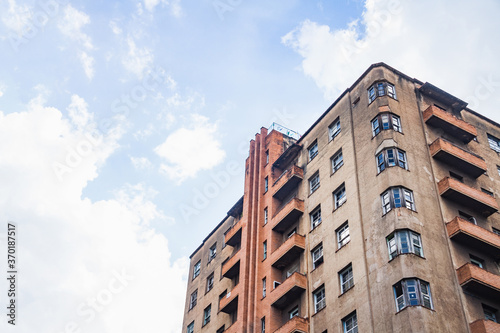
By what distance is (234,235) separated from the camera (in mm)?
55062

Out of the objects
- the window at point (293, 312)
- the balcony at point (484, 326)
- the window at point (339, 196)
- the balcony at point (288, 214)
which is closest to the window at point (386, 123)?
the window at point (339, 196)

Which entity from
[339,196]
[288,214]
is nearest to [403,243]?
[339,196]

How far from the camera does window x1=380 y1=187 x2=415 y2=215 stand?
38562 millimetres

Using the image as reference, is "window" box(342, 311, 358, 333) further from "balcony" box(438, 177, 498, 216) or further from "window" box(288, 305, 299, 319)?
"balcony" box(438, 177, 498, 216)

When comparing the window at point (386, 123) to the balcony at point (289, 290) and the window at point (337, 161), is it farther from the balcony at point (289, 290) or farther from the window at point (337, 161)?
the balcony at point (289, 290)

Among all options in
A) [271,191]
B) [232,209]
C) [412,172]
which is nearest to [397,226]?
[412,172]

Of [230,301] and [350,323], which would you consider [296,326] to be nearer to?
[350,323]

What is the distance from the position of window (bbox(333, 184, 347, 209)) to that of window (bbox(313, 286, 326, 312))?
6504 millimetres

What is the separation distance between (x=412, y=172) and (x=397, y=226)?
18.3ft

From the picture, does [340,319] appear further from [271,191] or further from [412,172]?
[271,191]

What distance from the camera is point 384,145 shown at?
1662 inches

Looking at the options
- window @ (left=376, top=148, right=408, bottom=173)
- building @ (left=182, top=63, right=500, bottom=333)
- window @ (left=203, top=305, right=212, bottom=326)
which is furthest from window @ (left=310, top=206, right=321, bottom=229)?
window @ (left=203, top=305, right=212, bottom=326)

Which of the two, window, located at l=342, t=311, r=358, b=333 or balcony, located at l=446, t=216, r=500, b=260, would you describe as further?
balcony, located at l=446, t=216, r=500, b=260

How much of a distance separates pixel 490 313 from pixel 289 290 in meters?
13.6
